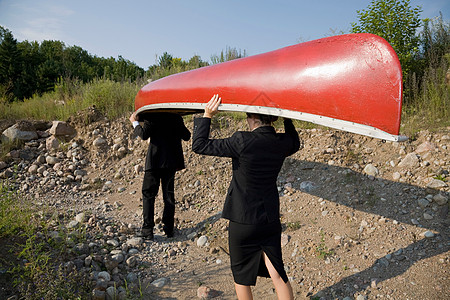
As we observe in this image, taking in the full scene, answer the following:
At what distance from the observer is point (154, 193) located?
402 cm

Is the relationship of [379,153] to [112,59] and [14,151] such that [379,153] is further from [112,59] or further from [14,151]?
[112,59]

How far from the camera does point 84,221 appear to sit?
432 cm

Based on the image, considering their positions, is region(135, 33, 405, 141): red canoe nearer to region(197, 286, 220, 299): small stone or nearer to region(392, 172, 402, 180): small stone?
region(197, 286, 220, 299): small stone

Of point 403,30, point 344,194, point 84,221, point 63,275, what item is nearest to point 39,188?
point 84,221

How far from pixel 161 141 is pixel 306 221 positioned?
7.08ft

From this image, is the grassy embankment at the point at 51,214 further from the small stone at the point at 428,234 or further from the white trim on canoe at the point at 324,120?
the white trim on canoe at the point at 324,120

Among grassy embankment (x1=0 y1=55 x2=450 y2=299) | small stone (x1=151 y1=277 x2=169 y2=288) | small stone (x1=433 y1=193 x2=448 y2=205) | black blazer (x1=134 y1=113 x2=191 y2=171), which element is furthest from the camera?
black blazer (x1=134 y1=113 x2=191 y2=171)

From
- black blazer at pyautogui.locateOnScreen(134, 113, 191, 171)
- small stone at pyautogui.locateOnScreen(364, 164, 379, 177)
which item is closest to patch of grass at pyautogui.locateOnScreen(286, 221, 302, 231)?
small stone at pyautogui.locateOnScreen(364, 164, 379, 177)

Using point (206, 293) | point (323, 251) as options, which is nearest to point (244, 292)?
point (206, 293)

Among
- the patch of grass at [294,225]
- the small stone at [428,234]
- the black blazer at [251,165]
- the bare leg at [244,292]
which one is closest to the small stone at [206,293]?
the bare leg at [244,292]

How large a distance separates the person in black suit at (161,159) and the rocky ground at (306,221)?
0.34 m

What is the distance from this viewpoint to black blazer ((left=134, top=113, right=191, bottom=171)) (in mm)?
3879

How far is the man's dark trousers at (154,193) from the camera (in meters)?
3.97

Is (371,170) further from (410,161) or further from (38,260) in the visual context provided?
(38,260)
